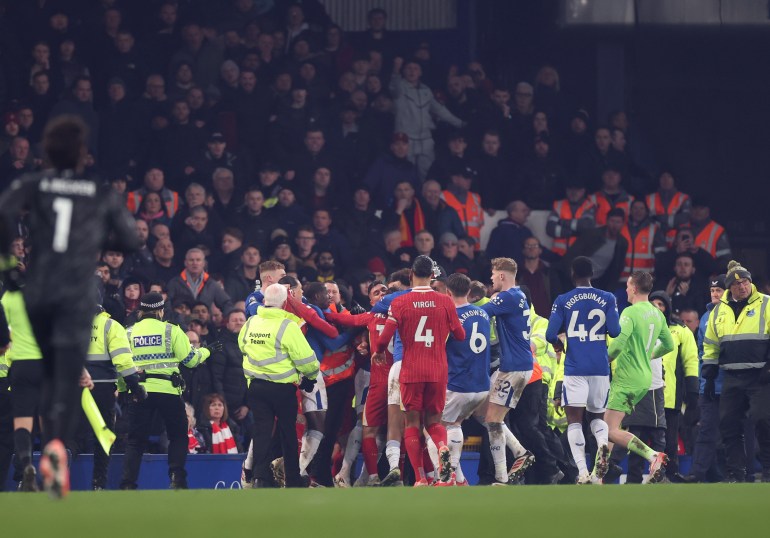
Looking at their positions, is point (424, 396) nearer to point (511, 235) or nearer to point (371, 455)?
point (371, 455)

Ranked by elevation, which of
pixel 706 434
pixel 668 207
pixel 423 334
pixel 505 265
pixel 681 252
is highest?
pixel 668 207

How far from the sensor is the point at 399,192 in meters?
19.8

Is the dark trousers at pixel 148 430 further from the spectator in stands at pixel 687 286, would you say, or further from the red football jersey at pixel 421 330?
the spectator in stands at pixel 687 286

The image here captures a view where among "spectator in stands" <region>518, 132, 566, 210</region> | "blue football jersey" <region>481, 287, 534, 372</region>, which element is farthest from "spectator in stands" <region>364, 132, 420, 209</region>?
"blue football jersey" <region>481, 287, 534, 372</region>

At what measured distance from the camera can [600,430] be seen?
586 inches

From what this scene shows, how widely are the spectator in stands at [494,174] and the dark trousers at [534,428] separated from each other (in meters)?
5.36

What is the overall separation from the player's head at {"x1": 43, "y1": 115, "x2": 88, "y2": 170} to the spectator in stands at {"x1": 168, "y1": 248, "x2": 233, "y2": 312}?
372 inches

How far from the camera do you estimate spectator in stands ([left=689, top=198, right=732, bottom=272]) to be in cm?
2077

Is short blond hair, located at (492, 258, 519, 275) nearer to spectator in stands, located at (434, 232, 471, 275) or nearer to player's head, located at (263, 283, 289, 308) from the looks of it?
player's head, located at (263, 283, 289, 308)

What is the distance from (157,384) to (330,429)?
6.27 feet

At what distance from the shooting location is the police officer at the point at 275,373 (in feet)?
47.0

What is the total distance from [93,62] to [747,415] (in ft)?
32.8

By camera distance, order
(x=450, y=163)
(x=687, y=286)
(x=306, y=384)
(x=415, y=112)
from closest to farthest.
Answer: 1. (x=306, y=384)
2. (x=687, y=286)
3. (x=450, y=163)
4. (x=415, y=112)

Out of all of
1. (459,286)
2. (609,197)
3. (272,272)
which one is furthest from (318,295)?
(609,197)
